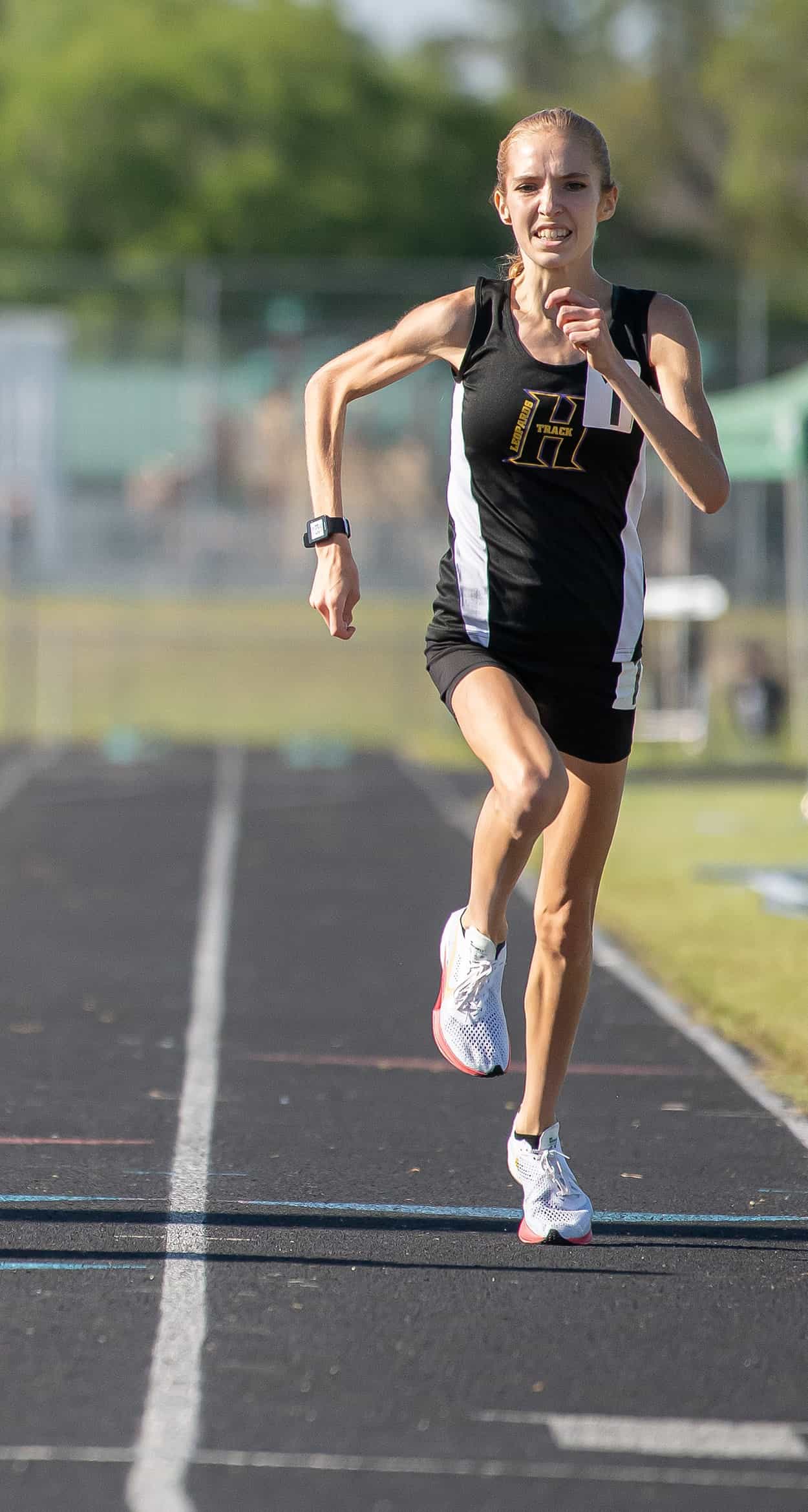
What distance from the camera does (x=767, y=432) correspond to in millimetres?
16797

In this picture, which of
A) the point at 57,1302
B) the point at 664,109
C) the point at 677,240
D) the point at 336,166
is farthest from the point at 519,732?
the point at 664,109

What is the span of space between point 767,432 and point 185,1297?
13353mm

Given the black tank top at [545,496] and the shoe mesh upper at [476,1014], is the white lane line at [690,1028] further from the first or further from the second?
the black tank top at [545,496]

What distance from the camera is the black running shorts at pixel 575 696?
462 cm

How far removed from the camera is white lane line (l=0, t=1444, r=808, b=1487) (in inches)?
135

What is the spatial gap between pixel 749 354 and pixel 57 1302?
74.4 feet

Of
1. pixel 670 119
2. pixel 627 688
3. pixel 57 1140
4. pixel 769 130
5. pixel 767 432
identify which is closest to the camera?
pixel 627 688

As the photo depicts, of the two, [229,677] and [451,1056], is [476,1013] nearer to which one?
[451,1056]

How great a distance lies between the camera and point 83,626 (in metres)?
25.3

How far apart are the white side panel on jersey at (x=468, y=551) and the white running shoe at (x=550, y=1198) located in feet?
3.60

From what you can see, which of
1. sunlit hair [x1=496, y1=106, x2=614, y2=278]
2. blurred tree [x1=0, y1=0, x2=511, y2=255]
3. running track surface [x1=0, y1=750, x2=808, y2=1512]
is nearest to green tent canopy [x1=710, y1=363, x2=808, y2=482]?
running track surface [x1=0, y1=750, x2=808, y2=1512]

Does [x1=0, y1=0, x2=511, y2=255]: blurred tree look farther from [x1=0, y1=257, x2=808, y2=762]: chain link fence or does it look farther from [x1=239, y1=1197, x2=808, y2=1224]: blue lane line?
[x1=239, y1=1197, x2=808, y2=1224]: blue lane line

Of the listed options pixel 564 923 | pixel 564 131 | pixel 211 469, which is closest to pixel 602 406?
pixel 564 131

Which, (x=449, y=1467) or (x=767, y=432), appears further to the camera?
(x=767, y=432)
